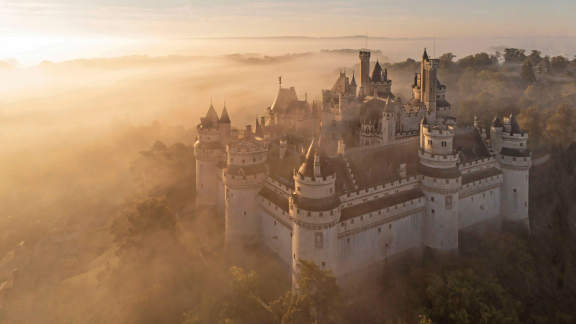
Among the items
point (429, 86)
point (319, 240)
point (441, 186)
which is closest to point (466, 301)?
point (441, 186)

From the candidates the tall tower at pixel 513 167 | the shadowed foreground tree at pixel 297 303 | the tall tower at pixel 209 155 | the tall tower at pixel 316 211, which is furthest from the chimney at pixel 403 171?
the tall tower at pixel 209 155

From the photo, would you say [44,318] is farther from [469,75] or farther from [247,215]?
Answer: [469,75]

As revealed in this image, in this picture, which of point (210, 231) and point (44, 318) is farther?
point (44, 318)

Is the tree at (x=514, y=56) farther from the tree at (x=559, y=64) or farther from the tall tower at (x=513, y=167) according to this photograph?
the tall tower at (x=513, y=167)

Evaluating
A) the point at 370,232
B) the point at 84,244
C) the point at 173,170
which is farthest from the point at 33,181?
the point at 370,232

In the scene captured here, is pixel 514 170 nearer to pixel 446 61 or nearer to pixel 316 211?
pixel 316 211

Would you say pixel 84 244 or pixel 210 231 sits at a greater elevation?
pixel 210 231
